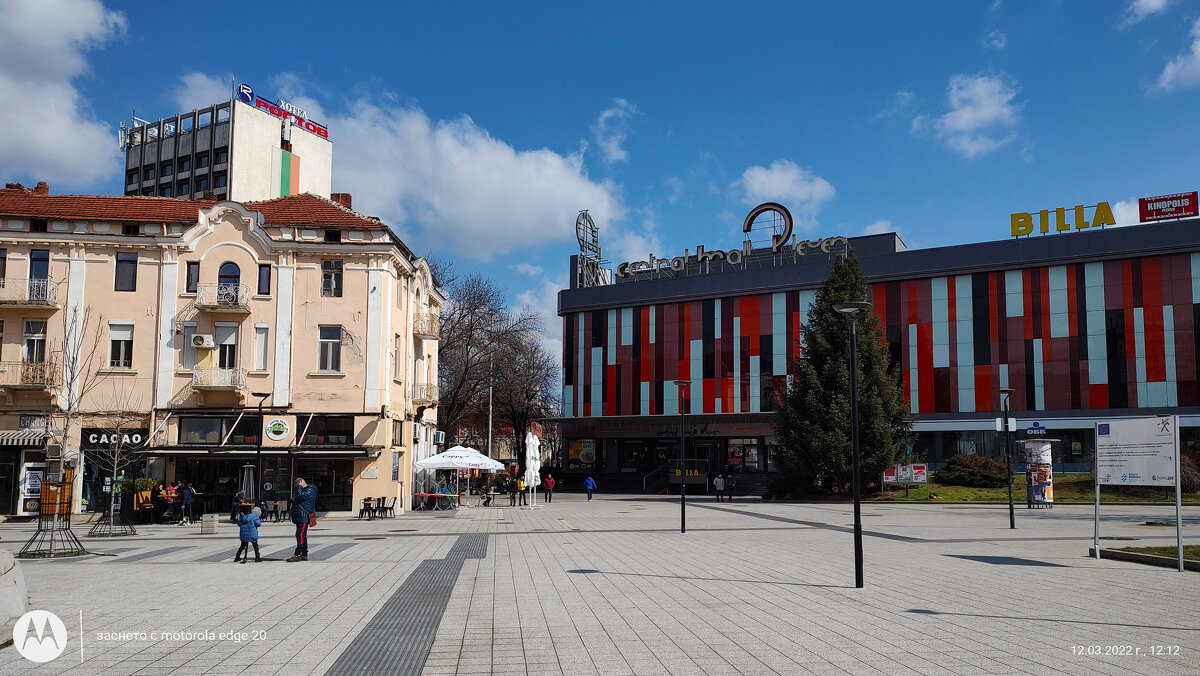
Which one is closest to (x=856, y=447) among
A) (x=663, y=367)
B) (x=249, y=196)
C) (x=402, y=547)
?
(x=402, y=547)

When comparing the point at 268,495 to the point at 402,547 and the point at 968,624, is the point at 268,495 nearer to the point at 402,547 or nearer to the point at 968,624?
the point at 402,547

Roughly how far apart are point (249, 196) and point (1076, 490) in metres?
66.5

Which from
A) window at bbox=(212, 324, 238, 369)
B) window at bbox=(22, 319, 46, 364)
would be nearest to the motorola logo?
window at bbox=(212, 324, 238, 369)

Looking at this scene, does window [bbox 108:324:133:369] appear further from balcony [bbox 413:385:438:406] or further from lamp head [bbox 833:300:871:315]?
lamp head [bbox 833:300:871:315]

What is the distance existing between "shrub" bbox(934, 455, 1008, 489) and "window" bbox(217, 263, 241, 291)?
35422 mm

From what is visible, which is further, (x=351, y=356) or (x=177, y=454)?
(x=351, y=356)

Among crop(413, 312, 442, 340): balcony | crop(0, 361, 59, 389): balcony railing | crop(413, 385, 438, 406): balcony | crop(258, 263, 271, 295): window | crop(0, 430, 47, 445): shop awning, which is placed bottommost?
crop(0, 430, 47, 445): shop awning

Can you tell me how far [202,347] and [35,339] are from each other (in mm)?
6159

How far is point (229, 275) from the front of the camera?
33125mm

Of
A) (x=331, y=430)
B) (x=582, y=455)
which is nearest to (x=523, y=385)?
(x=582, y=455)

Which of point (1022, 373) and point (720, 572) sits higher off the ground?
point (1022, 373)

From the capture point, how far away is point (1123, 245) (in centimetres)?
5112

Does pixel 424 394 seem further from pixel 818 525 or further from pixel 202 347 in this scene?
pixel 818 525

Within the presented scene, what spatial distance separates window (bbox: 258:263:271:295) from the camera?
33250 millimetres
